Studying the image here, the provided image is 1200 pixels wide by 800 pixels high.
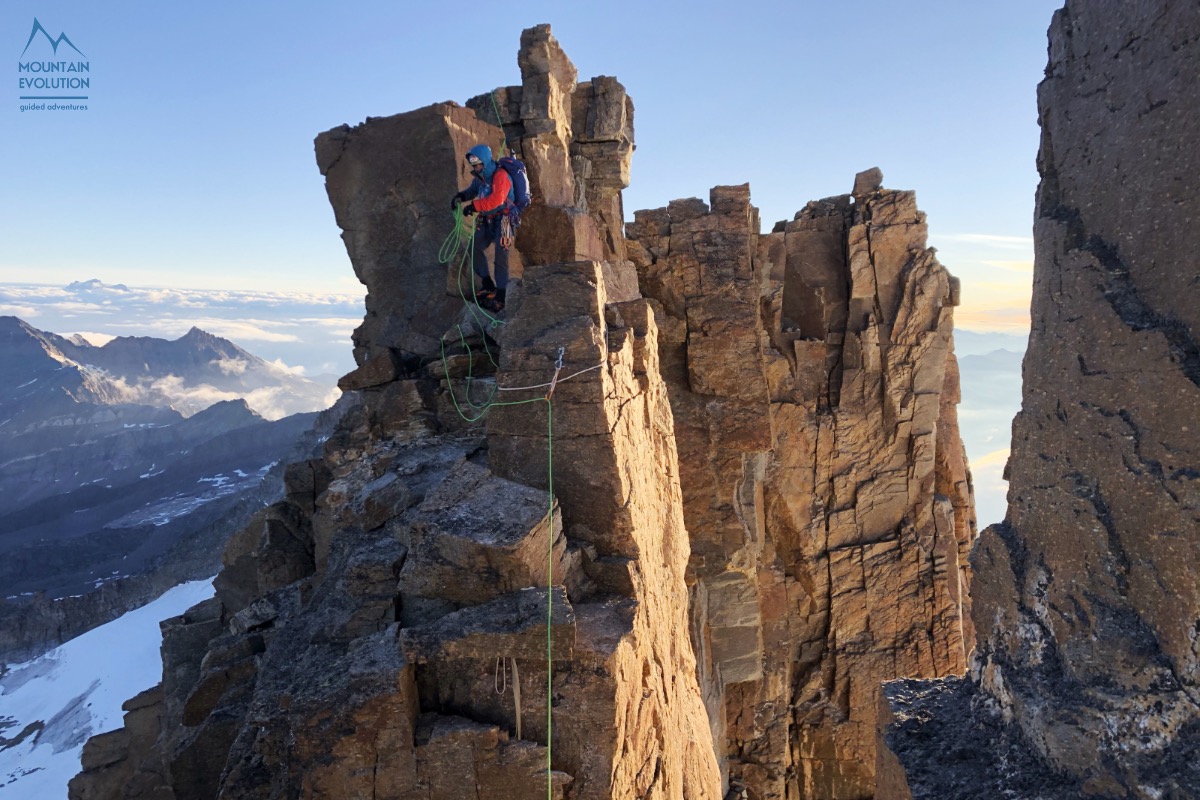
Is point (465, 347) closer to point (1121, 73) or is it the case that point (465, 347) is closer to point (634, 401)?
point (634, 401)

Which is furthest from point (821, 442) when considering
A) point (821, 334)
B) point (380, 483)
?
point (380, 483)

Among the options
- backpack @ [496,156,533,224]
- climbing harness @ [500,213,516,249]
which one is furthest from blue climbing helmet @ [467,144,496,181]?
climbing harness @ [500,213,516,249]

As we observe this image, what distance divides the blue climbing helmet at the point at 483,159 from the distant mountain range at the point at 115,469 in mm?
28977

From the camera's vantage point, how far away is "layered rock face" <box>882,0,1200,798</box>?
3121mm

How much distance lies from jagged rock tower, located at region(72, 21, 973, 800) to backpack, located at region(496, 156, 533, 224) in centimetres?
142

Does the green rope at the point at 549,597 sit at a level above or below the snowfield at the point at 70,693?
above

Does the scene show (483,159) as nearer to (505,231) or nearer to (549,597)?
(505,231)

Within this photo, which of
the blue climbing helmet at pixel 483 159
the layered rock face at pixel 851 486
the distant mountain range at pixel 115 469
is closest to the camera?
the blue climbing helmet at pixel 483 159

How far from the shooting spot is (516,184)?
1026cm

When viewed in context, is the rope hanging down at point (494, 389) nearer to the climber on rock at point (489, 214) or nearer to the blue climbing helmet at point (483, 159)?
the climber on rock at point (489, 214)

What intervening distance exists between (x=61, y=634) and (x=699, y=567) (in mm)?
39769

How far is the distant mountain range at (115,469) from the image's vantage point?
132 feet

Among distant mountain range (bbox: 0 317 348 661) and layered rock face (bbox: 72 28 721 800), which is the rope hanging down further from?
distant mountain range (bbox: 0 317 348 661)

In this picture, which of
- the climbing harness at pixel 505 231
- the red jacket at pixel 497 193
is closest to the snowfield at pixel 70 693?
the climbing harness at pixel 505 231
